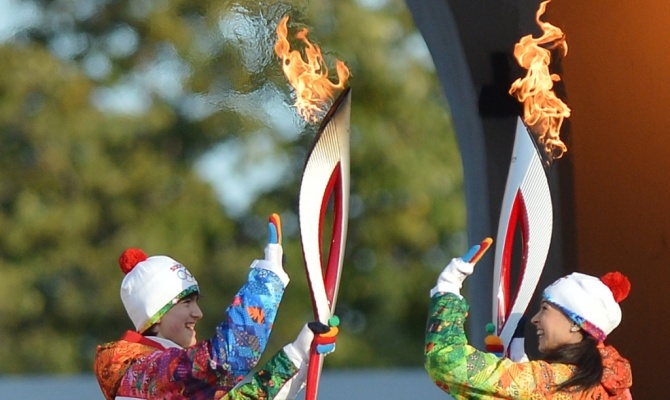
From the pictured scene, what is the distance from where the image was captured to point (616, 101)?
4.16 metres

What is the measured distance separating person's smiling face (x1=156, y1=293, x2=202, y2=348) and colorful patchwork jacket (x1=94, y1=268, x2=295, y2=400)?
2.0 inches

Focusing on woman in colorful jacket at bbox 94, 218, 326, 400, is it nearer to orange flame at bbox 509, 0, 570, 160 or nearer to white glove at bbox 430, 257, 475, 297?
white glove at bbox 430, 257, 475, 297

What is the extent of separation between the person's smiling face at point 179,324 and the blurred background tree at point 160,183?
683 centimetres

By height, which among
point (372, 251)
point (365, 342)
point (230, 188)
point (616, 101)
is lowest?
point (365, 342)

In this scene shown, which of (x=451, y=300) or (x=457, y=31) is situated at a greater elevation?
(x=457, y=31)

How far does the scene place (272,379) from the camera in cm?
305

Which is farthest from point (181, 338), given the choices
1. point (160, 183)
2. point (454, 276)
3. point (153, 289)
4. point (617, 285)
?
point (160, 183)

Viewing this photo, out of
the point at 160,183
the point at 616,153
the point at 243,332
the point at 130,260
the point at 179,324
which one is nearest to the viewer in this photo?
the point at 243,332

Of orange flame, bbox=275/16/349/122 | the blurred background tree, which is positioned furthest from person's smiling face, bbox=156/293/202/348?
the blurred background tree

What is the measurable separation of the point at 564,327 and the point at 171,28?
7637 mm

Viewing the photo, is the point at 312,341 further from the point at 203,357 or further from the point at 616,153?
the point at 616,153

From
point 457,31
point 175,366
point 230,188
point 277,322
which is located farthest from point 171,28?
point 175,366

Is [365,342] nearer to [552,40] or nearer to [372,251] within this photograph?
[372,251]

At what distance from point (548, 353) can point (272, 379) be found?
69cm
